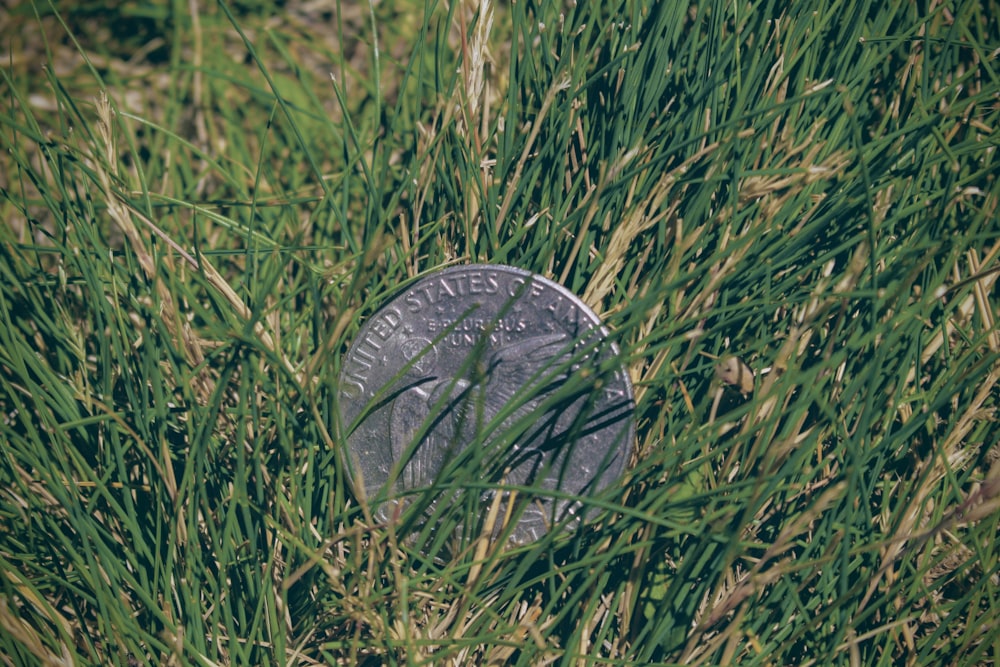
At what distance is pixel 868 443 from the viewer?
1055 millimetres

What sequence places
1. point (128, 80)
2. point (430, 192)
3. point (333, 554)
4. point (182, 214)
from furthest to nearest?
1. point (128, 80)
2. point (182, 214)
3. point (430, 192)
4. point (333, 554)

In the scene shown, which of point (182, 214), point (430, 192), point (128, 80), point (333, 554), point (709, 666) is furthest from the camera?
point (128, 80)

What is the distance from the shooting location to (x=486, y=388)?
112 cm

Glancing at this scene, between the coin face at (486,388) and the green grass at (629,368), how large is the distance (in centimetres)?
6

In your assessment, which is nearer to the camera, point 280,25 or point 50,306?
point 50,306

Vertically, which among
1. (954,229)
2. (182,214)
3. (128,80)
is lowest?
(182,214)

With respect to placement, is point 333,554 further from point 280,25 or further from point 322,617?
point 280,25

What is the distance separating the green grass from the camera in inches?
38.8

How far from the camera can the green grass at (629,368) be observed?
0.99 metres

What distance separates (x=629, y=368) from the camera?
1087 millimetres

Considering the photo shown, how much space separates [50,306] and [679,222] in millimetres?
1188

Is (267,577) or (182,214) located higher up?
(182,214)

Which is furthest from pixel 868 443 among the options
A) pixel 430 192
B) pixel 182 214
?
pixel 182 214

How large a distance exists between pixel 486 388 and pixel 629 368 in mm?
246
